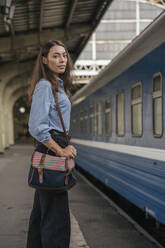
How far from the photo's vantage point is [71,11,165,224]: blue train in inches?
201

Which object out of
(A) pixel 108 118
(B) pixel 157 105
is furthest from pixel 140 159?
(A) pixel 108 118

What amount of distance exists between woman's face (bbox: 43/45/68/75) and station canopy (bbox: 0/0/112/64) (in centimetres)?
1050

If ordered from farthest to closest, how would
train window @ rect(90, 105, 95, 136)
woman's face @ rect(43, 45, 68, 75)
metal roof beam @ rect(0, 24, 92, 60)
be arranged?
metal roof beam @ rect(0, 24, 92, 60), train window @ rect(90, 105, 95, 136), woman's face @ rect(43, 45, 68, 75)

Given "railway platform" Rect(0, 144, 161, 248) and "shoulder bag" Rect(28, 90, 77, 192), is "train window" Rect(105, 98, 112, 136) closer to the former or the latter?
"railway platform" Rect(0, 144, 161, 248)

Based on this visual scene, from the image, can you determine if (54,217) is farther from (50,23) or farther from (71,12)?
(50,23)

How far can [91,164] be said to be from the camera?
10.7 metres

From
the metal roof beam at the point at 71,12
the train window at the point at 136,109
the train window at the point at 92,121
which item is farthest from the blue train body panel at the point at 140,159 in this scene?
the metal roof beam at the point at 71,12

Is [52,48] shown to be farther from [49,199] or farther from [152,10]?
[152,10]

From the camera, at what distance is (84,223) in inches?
226

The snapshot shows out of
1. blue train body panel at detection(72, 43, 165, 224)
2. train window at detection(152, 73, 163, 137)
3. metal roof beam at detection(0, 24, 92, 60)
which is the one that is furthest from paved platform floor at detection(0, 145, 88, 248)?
metal roof beam at detection(0, 24, 92, 60)

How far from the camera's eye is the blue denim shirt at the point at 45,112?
2631 mm

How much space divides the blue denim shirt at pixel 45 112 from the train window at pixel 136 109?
10.9 ft

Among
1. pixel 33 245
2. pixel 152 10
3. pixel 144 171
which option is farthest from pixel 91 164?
pixel 152 10

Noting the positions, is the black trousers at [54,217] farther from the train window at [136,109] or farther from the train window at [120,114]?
the train window at [120,114]
